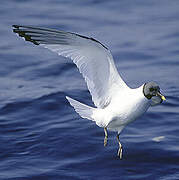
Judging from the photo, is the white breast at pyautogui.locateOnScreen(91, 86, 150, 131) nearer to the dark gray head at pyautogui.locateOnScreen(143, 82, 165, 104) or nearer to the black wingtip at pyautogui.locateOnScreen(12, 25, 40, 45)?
the dark gray head at pyautogui.locateOnScreen(143, 82, 165, 104)

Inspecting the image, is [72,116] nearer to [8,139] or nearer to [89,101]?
[89,101]

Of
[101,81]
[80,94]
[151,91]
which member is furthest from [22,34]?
[80,94]

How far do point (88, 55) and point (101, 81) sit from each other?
506 millimetres

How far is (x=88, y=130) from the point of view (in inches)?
461

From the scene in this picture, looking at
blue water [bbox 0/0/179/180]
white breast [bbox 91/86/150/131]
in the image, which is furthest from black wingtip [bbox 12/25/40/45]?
blue water [bbox 0/0/179/180]

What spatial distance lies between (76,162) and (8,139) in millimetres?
1621

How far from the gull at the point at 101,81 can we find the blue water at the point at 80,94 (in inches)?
45.3

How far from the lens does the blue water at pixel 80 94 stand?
10336mm

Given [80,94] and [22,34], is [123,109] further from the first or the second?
[80,94]

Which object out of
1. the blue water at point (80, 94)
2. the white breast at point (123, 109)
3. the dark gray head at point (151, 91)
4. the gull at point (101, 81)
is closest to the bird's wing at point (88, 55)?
the gull at point (101, 81)

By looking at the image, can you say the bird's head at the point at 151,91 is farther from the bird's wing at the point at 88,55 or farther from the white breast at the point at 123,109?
the bird's wing at the point at 88,55

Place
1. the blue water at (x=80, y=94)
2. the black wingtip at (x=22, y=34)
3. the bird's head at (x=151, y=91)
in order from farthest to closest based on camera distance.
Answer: the blue water at (x=80, y=94)
the bird's head at (x=151, y=91)
the black wingtip at (x=22, y=34)

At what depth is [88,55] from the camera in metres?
9.04

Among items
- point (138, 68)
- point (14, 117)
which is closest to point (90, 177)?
point (14, 117)
